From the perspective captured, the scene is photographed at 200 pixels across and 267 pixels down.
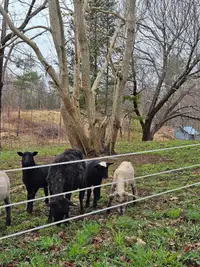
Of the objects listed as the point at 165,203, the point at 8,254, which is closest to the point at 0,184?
the point at 8,254

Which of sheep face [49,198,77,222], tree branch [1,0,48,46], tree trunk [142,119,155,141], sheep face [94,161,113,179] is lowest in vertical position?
sheep face [49,198,77,222]

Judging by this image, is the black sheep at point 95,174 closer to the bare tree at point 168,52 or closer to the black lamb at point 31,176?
the black lamb at point 31,176

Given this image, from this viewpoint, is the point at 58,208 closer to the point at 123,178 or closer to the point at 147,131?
the point at 123,178

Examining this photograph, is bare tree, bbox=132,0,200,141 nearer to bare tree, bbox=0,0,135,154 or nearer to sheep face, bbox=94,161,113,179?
bare tree, bbox=0,0,135,154

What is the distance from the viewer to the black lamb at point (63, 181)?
17.5ft

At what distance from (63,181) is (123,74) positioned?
783 centimetres

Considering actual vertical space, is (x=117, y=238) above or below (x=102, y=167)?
below

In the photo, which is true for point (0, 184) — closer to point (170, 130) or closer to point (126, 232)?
point (126, 232)

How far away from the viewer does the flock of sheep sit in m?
5.42

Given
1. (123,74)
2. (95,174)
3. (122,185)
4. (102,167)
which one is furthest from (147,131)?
(122,185)

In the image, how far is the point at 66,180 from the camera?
579cm

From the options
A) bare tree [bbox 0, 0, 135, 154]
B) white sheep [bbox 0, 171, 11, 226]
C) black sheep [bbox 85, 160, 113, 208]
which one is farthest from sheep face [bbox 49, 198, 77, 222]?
bare tree [bbox 0, 0, 135, 154]

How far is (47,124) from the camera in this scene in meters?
31.3

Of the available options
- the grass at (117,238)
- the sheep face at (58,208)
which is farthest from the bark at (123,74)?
the sheep face at (58,208)
